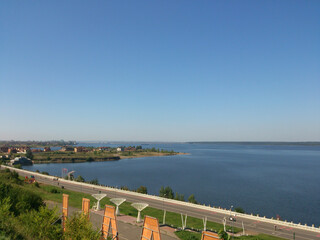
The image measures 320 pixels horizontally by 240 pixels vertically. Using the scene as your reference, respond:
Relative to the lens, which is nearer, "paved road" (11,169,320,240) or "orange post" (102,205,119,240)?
"orange post" (102,205,119,240)

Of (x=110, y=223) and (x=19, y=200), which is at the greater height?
(x=19, y=200)

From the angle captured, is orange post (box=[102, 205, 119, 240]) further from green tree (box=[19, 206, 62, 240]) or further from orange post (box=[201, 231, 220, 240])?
orange post (box=[201, 231, 220, 240])

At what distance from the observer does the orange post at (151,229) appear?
15355 mm

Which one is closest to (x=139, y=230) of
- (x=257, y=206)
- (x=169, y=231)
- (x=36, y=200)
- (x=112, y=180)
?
(x=169, y=231)

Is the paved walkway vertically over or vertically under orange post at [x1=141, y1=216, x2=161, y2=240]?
under

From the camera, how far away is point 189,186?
86812mm

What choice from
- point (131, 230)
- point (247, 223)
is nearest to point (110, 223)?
point (131, 230)

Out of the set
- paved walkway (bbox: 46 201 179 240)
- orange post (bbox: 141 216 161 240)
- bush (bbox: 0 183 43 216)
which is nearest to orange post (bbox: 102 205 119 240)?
orange post (bbox: 141 216 161 240)

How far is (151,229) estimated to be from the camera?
15672 millimetres

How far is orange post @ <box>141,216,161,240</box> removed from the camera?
50.4ft

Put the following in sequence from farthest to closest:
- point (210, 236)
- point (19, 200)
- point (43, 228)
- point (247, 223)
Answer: point (247, 223) → point (19, 200) → point (43, 228) → point (210, 236)

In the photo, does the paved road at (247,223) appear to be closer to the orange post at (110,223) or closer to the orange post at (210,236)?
the orange post at (110,223)

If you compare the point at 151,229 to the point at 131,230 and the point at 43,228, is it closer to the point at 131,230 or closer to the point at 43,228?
the point at 43,228

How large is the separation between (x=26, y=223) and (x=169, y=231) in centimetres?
1462
